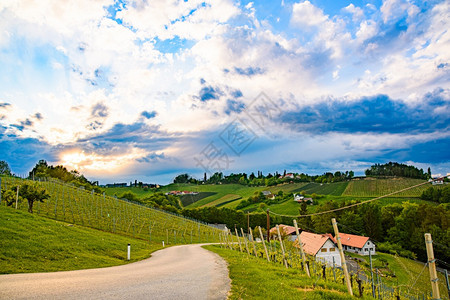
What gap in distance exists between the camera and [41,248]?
13.1 metres

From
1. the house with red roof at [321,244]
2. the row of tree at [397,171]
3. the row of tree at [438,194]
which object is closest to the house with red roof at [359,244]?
the house with red roof at [321,244]

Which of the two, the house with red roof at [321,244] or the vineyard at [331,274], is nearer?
the vineyard at [331,274]

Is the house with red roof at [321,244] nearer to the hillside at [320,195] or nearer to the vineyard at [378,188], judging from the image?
the hillside at [320,195]

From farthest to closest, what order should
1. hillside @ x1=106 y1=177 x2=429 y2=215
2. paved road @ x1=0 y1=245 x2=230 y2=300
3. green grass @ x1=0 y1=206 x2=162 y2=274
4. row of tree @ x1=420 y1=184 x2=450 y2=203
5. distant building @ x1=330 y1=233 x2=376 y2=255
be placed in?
hillside @ x1=106 y1=177 x2=429 y2=215 < row of tree @ x1=420 y1=184 x2=450 y2=203 < distant building @ x1=330 y1=233 x2=376 y2=255 < green grass @ x1=0 y1=206 x2=162 y2=274 < paved road @ x1=0 y1=245 x2=230 y2=300

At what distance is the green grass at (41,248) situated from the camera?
1093 cm

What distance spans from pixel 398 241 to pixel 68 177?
344 ft

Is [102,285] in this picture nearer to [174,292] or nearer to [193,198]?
[174,292]

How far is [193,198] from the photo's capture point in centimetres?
12606

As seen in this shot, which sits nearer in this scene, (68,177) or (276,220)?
(276,220)

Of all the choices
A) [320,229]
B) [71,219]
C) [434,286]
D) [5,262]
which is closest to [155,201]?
[320,229]

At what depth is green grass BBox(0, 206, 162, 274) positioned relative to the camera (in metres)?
10.9

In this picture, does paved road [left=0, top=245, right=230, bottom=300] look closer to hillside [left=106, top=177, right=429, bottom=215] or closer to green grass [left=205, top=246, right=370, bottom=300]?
green grass [left=205, top=246, right=370, bottom=300]

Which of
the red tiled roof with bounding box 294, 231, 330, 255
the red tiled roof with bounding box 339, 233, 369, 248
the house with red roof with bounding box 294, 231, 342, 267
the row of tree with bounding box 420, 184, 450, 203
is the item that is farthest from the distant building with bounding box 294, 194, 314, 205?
the red tiled roof with bounding box 294, 231, 330, 255

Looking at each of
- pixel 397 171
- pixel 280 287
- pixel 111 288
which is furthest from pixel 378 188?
pixel 111 288
